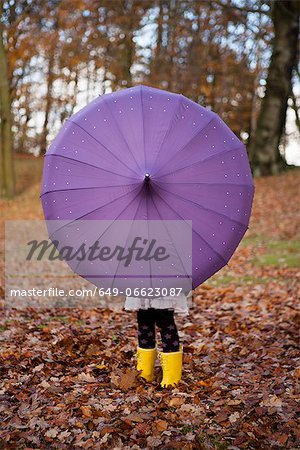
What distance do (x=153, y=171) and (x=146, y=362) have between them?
177 cm

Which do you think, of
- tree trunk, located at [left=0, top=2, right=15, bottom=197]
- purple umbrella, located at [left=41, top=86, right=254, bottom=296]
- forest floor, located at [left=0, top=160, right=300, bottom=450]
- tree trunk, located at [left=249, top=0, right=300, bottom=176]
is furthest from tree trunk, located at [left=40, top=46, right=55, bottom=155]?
purple umbrella, located at [left=41, top=86, right=254, bottom=296]

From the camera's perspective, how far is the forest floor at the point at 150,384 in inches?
150

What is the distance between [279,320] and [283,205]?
8883mm

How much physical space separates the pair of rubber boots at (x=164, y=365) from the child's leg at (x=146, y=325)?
4.0 inches

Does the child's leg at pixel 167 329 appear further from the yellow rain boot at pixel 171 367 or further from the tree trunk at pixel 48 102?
the tree trunk at pixel 48 102

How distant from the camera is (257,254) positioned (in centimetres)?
1138

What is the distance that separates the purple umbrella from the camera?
391 cm

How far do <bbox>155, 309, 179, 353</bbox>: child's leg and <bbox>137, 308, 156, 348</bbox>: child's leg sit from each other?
0.06 m

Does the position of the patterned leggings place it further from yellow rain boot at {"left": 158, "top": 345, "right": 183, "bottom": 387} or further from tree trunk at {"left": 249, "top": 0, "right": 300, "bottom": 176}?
tree trunk at {"left": 249, "top": 0, "right": 300, "bottom": 176}

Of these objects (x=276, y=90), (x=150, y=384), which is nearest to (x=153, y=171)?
(x=150, y=384)

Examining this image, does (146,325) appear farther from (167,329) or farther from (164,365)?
(164,365)

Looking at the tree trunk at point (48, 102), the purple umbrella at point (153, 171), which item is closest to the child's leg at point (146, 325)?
the purple umbrella at point (153, 171)

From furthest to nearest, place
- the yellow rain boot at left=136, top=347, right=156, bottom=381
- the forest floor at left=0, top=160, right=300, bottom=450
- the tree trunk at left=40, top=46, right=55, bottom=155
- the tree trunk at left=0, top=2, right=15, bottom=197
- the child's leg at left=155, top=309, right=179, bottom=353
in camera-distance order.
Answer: the tree trunk at left=40, top=46, right=55, bottom=155
the tree trunk at left=0, top=2, right=15, bottom=197
the yellow rain boot at left=136, top=347, right=156, bottom=381
the child's leg at left=155, top=309, right=179, bottom=353
the forest floor at left=0, top=160, right=300, bottom=450

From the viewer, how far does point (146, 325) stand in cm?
456
